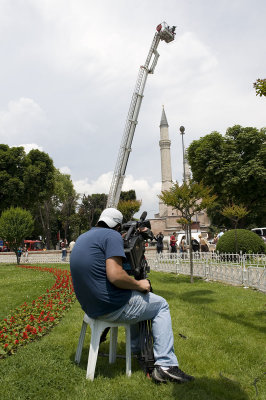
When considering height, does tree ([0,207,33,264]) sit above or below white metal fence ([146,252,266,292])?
above

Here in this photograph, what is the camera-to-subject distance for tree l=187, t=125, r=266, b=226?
98.3 ft

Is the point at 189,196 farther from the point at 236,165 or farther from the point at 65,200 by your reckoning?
the point at 65,200

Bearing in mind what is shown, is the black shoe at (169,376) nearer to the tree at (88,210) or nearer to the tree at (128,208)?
the tree at (128,208)

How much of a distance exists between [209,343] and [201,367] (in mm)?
853

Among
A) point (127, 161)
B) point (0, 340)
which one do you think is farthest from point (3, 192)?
point (0, 340)

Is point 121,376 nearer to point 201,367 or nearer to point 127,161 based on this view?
point 201,367

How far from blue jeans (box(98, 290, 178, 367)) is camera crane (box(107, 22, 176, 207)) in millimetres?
17539

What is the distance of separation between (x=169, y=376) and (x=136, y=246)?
1.18 metres

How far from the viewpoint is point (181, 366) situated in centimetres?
345

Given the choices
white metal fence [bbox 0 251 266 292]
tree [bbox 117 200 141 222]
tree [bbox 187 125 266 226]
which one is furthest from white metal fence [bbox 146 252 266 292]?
tree [bbox 117 200 141 222]

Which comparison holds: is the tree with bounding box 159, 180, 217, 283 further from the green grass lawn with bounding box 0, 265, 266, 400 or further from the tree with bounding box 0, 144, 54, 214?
the tree with bounding box 0, 144, 54, 214

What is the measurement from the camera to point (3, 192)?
31.4 meters

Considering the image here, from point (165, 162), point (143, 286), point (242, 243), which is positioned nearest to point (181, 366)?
point (143, 286)

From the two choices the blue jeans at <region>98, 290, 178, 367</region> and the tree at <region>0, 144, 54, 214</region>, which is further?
the tree at <region>0, 144, 54, 214</region>
